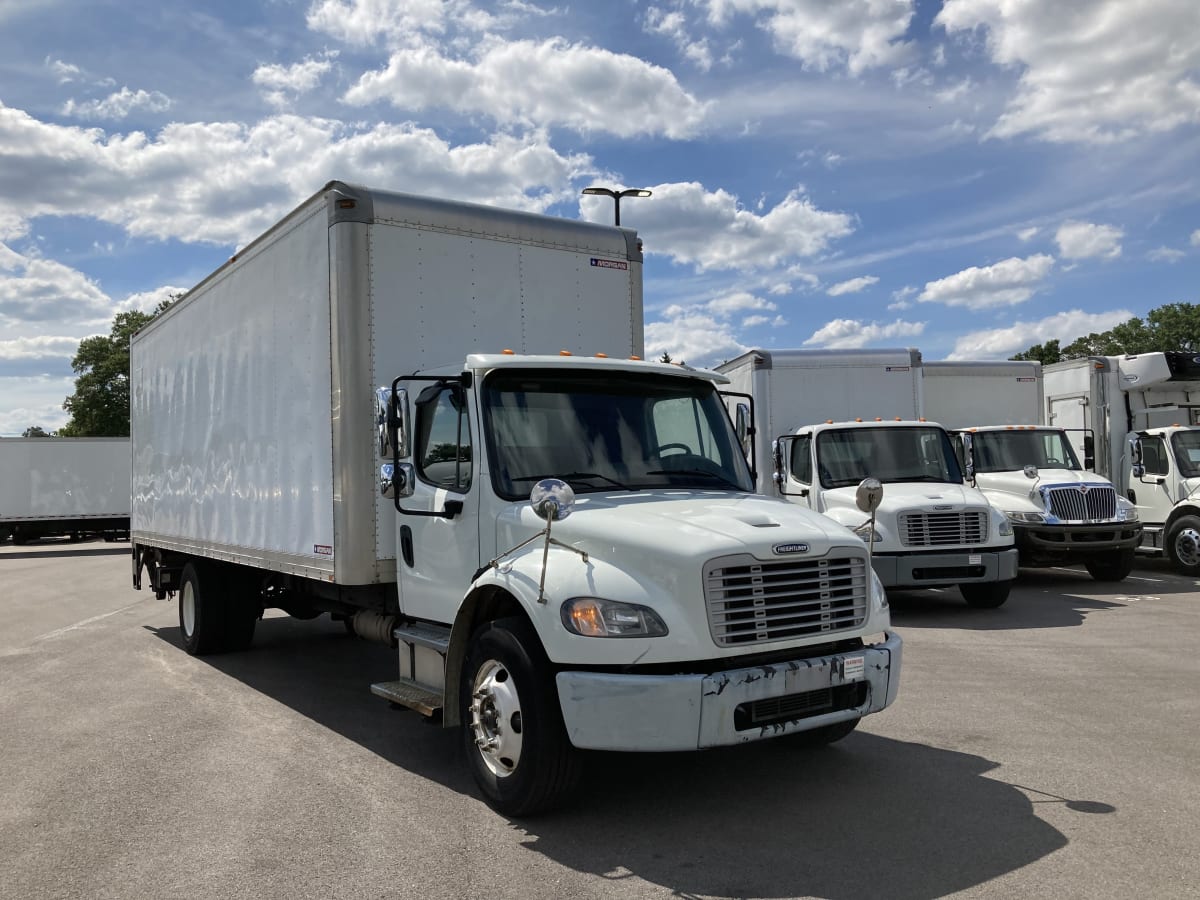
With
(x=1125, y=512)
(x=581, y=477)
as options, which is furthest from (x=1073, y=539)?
(x=581, y=477)

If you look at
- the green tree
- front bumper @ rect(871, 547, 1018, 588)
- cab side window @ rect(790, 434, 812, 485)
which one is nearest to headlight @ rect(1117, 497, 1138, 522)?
front bumper @ rect(871, 547, 1018, 588)

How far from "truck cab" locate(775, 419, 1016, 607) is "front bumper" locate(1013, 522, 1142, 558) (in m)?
1.89

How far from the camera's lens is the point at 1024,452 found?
15008 millimetres

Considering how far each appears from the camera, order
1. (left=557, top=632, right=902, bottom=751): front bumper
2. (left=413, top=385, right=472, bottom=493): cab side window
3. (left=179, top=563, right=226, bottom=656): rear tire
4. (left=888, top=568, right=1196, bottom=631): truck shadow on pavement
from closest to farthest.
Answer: (left=557, top=632, right=902, bottom=751): front bumper
(left=413, top=385, right=472, bottom=493): cab side window
(left=179, top=563, right=226, bottom=656): rear tire
(left=888, top=568, right=1196, bottom=631): truck shadow on pavement

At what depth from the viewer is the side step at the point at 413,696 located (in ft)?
19.0

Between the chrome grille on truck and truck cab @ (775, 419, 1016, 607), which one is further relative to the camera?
truck cab @ (775, 419, 1016, 607)

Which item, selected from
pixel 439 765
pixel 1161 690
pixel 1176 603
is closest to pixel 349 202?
pixel 439 765

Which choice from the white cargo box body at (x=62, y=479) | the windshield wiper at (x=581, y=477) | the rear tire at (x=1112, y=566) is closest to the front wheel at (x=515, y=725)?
the windshield wiper at (x=581, y=477)

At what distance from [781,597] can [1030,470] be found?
36.5 ft

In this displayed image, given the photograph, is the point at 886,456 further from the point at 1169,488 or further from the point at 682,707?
the point at 682,707

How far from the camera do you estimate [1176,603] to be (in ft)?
41.1

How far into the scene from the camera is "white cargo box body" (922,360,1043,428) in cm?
1667

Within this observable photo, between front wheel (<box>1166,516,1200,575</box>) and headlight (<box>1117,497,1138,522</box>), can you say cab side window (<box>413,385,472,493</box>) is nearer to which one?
headlight (<box>1117,497,1138,522</box>)

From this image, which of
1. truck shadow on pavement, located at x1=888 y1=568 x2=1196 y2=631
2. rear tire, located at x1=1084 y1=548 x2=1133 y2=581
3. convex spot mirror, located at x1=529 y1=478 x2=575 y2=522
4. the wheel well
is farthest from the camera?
rear tire, located at x1=1084 y1=548 x2=1133 y2=581
